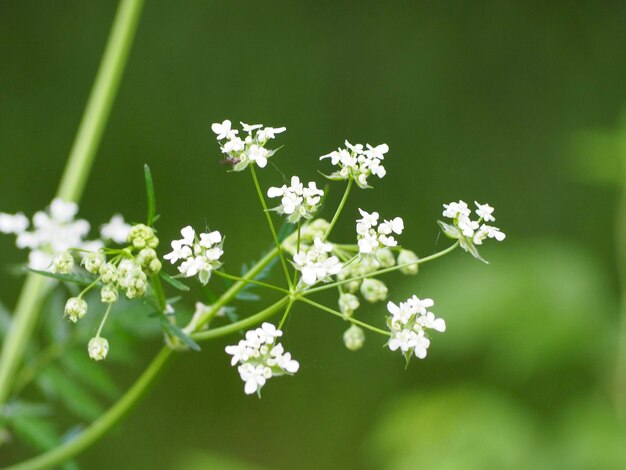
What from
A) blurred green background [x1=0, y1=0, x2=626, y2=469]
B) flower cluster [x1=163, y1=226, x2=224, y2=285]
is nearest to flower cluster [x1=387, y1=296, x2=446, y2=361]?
flower cluster [x1=163, y1=226, x2=224, y2=285]

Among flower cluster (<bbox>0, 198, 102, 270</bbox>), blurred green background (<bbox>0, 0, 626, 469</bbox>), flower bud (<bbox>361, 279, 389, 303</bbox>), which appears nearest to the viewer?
flower bud (<bbox>361, 279, 389, 303</bbox>)

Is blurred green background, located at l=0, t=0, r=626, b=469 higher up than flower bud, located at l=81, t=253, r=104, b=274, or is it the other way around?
blurred green background, located at l=0, t=0, r=626, b=469

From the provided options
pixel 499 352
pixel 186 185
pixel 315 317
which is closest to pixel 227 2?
pixel 186 185

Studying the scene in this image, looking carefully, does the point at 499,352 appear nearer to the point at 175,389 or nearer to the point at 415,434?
the point at 415,434

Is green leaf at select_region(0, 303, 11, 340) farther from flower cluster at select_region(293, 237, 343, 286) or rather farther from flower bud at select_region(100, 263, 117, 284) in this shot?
flower cluster at select_region(293, 237, 343, 286)

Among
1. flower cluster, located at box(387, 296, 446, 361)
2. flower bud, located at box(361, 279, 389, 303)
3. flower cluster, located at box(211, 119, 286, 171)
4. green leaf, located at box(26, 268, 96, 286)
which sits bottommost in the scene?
green leaf, located at box(26, 268, 96, 286)

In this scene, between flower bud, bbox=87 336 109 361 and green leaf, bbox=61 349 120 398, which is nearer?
flower bud, bbox=87 336 109 361

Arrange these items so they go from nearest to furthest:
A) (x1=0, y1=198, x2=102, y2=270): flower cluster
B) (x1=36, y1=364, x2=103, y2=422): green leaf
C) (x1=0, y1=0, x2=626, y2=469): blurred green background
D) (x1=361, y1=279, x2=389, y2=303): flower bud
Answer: (x1=361, y1=279, x2=389, y2=303): flower bud
(x1=0, y1=198, x2=102, y2=270): flower cluster
(x1=36, y1=364, x2=103, y2=422): green leaf
(x1=0, y1=0, x2=626, y2=469): blurred green background
